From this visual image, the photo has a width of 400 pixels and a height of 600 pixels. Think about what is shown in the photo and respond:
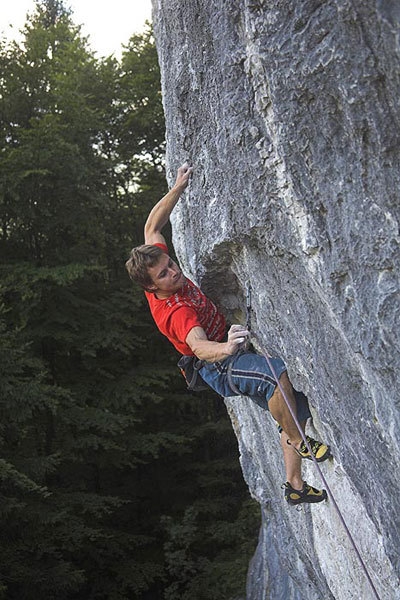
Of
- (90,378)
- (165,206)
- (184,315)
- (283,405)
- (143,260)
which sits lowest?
(283,405)

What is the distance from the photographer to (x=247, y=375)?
13.4ft

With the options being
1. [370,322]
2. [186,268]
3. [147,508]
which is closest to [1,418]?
[147,508]

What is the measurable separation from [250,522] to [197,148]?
31.1 ft

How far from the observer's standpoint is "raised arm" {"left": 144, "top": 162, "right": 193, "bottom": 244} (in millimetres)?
4375

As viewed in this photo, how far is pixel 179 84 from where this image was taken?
13.7ft

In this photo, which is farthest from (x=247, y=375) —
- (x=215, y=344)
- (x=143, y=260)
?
(x=143, y=260)

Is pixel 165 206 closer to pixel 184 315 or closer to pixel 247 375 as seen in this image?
pixel 184 315

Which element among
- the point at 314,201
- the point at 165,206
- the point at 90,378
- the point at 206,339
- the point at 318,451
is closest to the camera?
the point at 314,201

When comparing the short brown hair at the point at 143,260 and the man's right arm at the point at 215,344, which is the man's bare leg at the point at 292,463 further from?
the short brown hair at the point at 143,260

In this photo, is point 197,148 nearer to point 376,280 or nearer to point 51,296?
point 376,280

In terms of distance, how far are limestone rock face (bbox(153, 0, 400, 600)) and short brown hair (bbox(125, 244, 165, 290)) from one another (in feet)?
1.25

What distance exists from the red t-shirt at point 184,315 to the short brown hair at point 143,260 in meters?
0.20

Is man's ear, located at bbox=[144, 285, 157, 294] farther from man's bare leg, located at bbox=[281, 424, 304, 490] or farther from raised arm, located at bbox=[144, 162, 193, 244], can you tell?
man's bare leg, located at bbox=[281, 424, 304, 490]

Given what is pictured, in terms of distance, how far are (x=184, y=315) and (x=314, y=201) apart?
127cm
